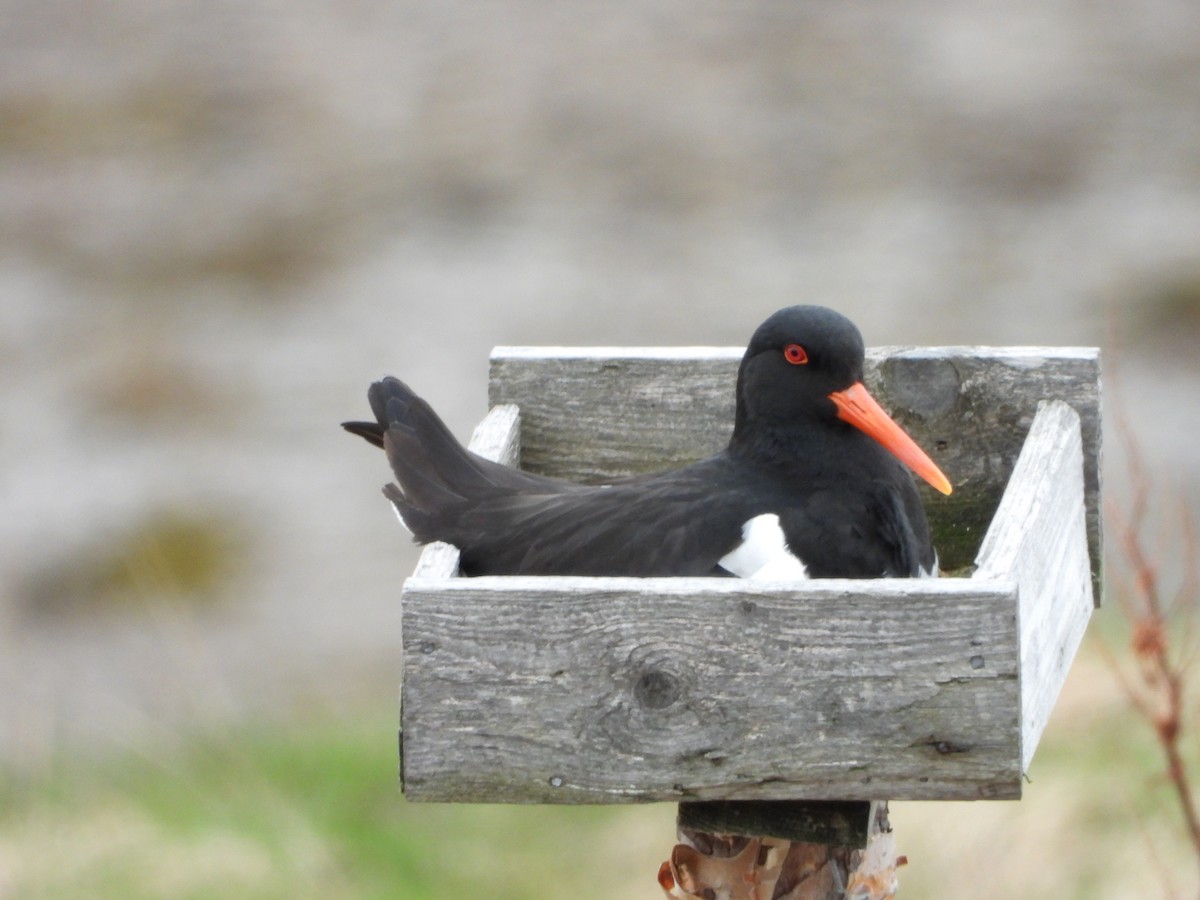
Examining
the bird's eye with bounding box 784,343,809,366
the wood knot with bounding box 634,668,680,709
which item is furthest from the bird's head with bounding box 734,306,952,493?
the wood knot with bounding box 634,668,680,709

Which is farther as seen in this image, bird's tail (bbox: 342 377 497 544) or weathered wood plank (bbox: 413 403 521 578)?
weathered wood plank (bbox: 413 403 521 578)

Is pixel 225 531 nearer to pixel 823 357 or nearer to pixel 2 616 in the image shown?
pixel 2 616

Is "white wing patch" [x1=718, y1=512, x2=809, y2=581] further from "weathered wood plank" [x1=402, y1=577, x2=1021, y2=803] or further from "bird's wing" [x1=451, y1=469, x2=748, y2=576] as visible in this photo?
→ "weathered wood plank" [x1=402, y1=577, x2=1021, y2=803]

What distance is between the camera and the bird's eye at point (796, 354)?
3717 millimetres

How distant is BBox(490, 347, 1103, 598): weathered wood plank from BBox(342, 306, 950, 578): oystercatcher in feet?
1.86

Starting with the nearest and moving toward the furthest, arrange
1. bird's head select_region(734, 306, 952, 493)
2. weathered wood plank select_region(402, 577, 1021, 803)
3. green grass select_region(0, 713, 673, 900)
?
weathered wood plank select_region(402, 577, 1021, 803)
bird's head select_region(734, 306, 952, 493)
green grass select_region(0, 713, 673, 900)

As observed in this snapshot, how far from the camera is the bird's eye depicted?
146 inches

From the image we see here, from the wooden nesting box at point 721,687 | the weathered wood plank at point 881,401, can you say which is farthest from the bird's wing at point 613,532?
the weathered wood plank at point 881,401

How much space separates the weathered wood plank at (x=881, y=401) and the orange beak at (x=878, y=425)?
641mm

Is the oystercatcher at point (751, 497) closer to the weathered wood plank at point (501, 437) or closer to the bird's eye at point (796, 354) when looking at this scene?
the bird's eye at point (796, 354)

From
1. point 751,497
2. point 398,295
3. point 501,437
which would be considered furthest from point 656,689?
point 398,295

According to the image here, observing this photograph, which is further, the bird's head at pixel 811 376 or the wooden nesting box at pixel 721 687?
the bird's head at pixel 811 376

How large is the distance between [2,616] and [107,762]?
3036mm

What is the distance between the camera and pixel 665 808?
6656 mm
